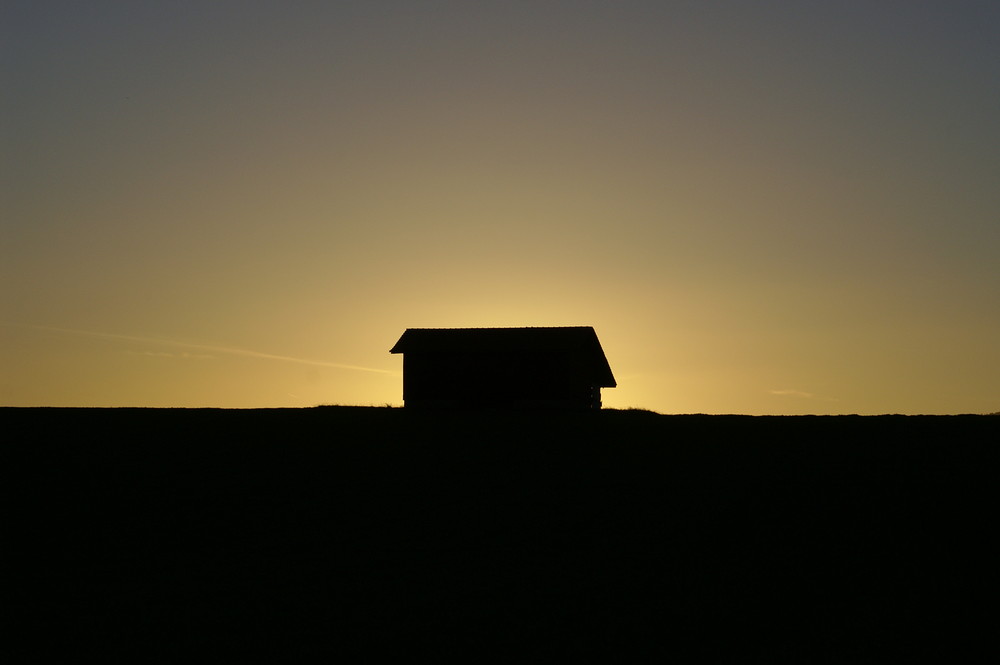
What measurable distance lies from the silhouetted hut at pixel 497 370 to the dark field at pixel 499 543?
12.6m

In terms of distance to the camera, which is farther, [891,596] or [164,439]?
[164,439]

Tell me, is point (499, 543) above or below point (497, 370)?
below

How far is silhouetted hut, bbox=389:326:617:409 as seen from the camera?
42.5 metres

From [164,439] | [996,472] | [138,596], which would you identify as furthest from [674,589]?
[164,439]

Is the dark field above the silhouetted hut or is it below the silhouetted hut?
below

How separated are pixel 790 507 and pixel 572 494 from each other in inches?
167

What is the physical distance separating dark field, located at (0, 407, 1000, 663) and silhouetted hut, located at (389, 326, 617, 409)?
41.2 ft

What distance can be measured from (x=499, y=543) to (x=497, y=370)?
25.6 metres

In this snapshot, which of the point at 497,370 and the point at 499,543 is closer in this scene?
the point at 499,543

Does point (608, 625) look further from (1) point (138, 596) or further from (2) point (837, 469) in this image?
(2) point (837, 469)

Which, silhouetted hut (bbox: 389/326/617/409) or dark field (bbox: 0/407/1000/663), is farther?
silhouetted hut (bbox: 389/326/617/409)

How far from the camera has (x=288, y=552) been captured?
55.6ft

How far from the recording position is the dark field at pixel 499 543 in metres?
12.7

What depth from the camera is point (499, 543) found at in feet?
56.5
